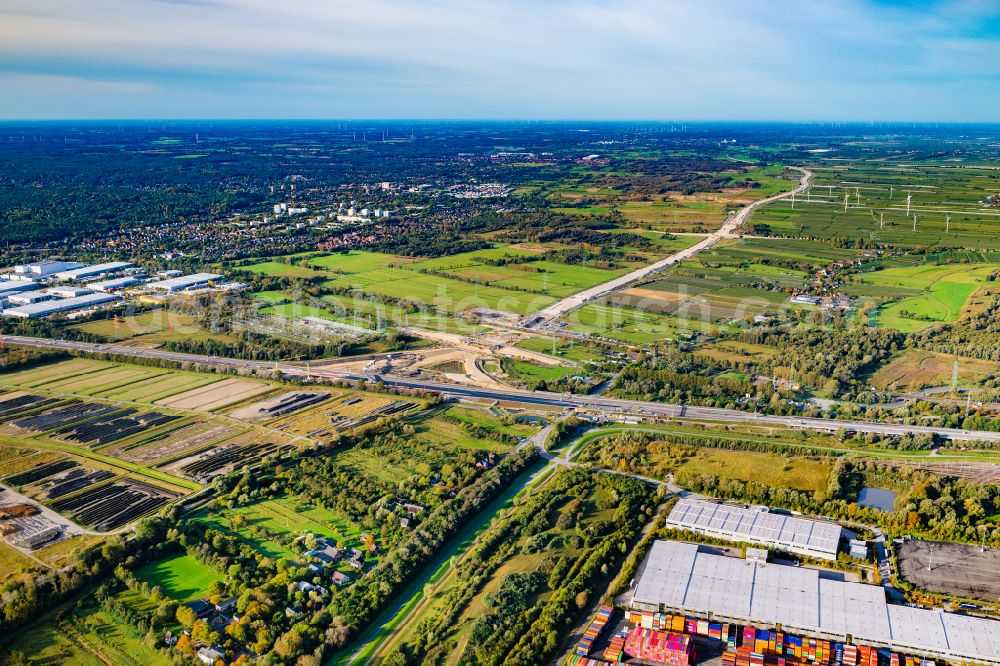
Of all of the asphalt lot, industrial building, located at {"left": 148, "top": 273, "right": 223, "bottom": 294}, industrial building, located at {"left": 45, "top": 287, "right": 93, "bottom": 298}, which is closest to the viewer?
the asphalt lot

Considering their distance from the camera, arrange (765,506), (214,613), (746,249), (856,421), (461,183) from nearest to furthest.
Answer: (214,613) < (765,506) < (856,421) < (746,249) < (461,183)

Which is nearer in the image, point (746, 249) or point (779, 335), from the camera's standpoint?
point (779, 335)

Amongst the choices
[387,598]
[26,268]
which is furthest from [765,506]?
[26,268]

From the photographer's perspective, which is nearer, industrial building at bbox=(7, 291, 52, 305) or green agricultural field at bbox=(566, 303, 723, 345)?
green agricultural field at bbox=(566, 303, 723, 345)

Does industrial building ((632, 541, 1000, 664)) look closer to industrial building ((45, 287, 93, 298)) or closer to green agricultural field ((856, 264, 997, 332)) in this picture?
green agricultural field ((856, 264, 997, 332))

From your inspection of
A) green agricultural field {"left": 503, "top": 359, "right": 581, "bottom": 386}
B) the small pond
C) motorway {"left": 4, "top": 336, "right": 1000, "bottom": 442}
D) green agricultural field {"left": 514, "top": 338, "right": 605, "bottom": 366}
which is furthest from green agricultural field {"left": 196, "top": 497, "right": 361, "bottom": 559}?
green agricultural field {"left": 514, "top": 338, "right": 605, "bottom": 366}

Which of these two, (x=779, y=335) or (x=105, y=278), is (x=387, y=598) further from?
(x=105, y=278)

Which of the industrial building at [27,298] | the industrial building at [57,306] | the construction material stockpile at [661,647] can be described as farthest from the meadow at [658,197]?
the construction material stockpile at [661,647]

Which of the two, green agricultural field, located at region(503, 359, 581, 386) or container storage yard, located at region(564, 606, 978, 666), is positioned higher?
green agricultural field, located at region(503, 359, 581, 386)
